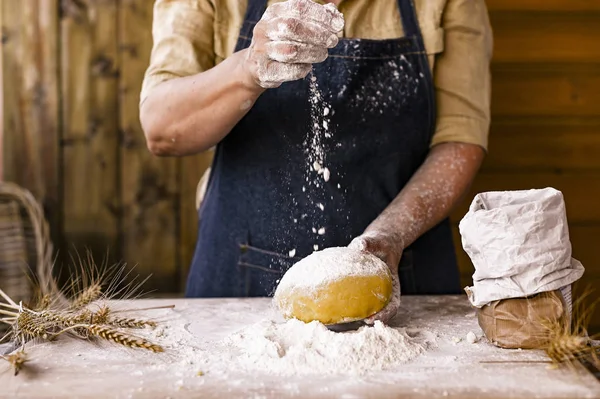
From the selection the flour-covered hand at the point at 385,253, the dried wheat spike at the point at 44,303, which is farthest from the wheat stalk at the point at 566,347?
the dried wheat spike at the point at 44,303

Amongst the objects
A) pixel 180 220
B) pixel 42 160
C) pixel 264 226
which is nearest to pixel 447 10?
pixel 264 226

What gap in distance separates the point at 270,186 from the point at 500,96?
3.91 ft

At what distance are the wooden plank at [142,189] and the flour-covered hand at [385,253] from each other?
1.40m

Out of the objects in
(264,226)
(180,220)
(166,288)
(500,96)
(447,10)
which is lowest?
(166,288)

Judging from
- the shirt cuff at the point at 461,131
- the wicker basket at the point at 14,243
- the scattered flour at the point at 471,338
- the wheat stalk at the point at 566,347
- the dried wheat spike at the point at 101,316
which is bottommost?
the wicker basket at the point at 14,243

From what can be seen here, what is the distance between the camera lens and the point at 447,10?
1786mm

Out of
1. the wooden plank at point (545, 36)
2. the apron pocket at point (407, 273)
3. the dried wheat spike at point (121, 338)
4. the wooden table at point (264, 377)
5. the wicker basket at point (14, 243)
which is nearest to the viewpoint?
the wooden table at point (264, 377)

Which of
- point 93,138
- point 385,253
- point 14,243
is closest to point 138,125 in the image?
point 93,138

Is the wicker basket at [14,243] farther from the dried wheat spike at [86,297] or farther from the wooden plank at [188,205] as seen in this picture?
the dried wheat spike at [86,297]

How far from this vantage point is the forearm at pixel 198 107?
1503 mm

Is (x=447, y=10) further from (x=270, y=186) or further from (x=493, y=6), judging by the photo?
(x=493, y=6)

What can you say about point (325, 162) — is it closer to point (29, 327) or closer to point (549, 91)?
point (29, 327)

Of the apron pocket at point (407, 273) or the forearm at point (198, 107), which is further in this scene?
the apron pocket at point (407, 273)

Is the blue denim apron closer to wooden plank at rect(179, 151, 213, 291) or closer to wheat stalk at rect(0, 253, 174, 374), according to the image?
wheat stalk at rect(0, 253, 174, 374)
